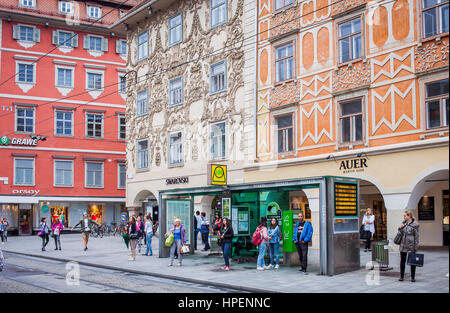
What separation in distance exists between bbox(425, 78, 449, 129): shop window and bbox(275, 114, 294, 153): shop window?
6.89m

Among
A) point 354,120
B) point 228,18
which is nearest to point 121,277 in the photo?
point 354,120

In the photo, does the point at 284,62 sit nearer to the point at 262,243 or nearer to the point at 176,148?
the point at 176,148

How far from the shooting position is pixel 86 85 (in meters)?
48.8

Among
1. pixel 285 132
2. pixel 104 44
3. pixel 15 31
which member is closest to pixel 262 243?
pixel 285 132

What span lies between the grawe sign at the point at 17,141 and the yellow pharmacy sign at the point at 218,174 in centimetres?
2670

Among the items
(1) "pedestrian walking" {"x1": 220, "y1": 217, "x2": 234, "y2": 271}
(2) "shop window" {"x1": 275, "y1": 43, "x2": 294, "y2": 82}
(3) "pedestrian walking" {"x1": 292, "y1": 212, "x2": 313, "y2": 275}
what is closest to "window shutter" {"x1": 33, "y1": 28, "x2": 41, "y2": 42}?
(2) "shop window" {"x1": 275, "y1": 43, "x2": 294, "y2": 82}

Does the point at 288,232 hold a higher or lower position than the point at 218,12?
lower

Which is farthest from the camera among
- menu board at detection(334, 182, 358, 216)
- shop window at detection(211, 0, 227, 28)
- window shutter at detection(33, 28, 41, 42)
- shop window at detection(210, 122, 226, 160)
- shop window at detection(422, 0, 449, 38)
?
window shutter at detection(33, 28, 41, 42)

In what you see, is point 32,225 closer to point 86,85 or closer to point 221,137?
point 86,85

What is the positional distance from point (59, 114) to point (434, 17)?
3562 centimetres

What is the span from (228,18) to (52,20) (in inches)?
946

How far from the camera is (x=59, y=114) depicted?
47.1m

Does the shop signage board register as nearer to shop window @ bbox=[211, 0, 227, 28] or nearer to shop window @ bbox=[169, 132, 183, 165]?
shop window @ bbox=[211, 0, 227, 28]

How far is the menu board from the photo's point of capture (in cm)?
1619
